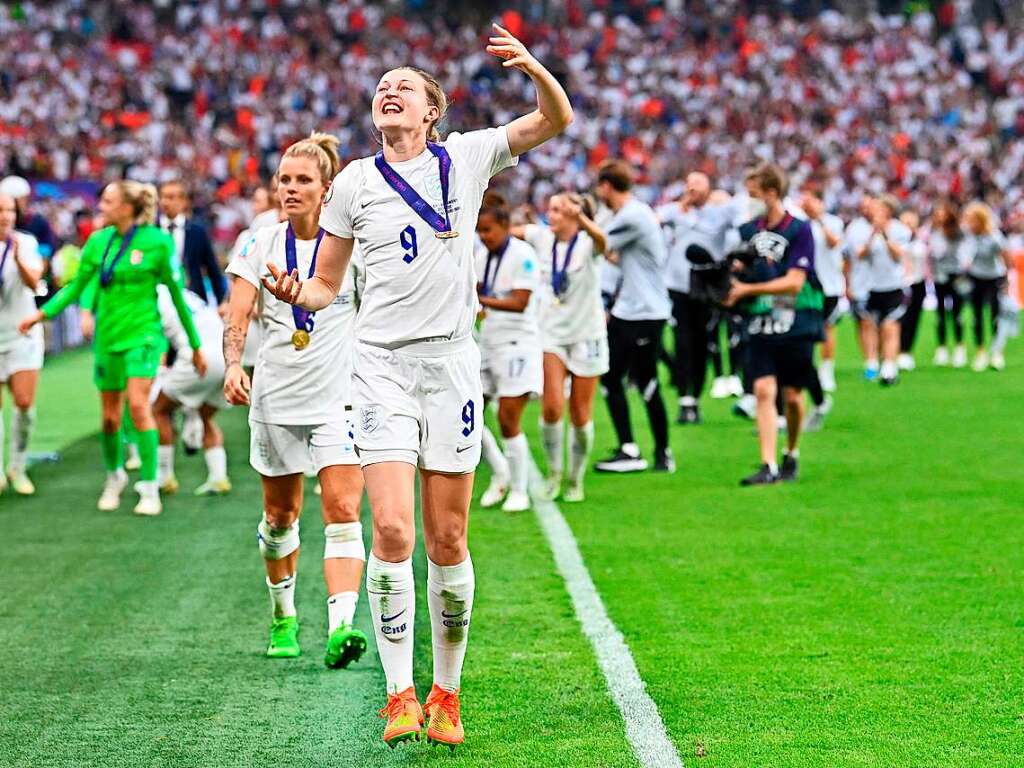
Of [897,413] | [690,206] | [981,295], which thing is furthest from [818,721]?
[981,295]

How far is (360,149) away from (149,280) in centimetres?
2677

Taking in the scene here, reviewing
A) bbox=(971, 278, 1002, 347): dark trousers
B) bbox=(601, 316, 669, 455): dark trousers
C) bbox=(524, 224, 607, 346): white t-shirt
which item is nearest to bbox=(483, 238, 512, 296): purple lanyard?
bbox=(524, 224, 607, 346): white t-shirt

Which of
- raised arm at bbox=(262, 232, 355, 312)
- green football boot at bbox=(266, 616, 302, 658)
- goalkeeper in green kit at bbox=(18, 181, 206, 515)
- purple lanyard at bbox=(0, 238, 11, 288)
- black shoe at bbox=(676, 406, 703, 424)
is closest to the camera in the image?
raised arm at bbox=(262, 232, 355, 312)

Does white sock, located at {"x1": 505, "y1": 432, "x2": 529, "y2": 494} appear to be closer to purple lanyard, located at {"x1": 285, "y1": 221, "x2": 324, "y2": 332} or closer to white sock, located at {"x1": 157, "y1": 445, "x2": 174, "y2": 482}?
white sock, located at {"x1": 157, "y1": 445, "x2": 174, "y2": 482}

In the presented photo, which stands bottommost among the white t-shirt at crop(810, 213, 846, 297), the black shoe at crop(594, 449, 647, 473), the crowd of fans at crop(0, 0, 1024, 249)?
the black shoe at crop(594, 449, 647, 473)

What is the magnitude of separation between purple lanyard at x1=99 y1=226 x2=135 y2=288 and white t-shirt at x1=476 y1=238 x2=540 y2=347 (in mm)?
2172

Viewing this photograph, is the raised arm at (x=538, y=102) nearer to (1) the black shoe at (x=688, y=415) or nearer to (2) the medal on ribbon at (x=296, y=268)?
(2) the medal on ribbon at (x=296, y=268)

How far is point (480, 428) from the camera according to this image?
5188 millimetres

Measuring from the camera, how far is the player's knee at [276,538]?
6.44 meters

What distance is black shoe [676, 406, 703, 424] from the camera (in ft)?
50.1

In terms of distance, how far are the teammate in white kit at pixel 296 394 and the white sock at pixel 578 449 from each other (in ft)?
14.3

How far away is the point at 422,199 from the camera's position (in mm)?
5051

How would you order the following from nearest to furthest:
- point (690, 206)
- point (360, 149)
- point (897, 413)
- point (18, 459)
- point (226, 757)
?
point (226, 757) → point (18, 459) → point (690, 206) → point (897, 413) → point (360, 149)

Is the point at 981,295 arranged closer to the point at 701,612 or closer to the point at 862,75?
the point at 701,612
